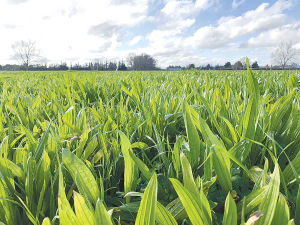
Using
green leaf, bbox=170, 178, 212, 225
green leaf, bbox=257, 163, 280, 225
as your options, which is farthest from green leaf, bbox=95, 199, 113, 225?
green leaf, bbox=257, 163, 280, 225

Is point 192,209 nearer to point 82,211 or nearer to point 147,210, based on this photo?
point 147,210

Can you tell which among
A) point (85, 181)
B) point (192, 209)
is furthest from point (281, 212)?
point (85, 181)

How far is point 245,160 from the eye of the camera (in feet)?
2.33

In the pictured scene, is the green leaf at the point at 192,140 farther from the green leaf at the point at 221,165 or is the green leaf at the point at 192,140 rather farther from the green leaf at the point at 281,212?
the green leaf at the point at 281,212

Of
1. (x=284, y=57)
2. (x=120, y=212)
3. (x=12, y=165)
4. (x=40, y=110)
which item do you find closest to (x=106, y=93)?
(x=40, y=110)

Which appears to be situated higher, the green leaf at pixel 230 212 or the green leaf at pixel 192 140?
the green leaf at pixel 192 140

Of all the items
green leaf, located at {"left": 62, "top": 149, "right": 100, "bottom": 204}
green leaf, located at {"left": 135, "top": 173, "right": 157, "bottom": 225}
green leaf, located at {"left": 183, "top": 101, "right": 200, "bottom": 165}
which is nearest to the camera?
green leaf, located at {"left": 135, "top": 173, "right": 157, "bottom": 225}

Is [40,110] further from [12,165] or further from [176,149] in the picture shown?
[176,149]

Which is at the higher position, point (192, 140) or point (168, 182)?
point (192, 140)

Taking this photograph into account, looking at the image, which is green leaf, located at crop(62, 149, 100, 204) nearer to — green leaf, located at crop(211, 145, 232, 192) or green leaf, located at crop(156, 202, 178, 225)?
green leaf, located at crop(156, 202, 178, 225)

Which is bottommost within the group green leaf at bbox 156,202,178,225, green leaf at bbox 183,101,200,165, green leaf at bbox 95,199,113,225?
green leaf at bbox 156,202,178,225

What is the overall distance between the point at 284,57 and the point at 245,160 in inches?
2731

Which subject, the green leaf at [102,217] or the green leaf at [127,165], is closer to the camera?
the green leaf at [102,217]

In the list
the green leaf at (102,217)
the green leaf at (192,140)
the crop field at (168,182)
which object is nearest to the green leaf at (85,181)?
the crop field at (168,182)
